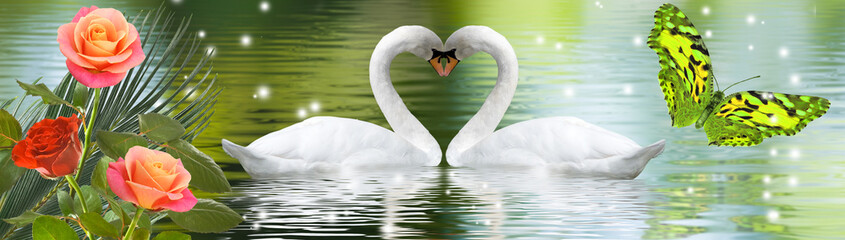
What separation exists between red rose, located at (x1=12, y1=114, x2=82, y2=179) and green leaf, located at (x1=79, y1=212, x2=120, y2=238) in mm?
90

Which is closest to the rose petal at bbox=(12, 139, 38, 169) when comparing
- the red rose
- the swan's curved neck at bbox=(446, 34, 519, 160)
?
the red rose

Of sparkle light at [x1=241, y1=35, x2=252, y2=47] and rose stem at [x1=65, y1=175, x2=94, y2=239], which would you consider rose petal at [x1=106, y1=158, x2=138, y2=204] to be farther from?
sparkle light at [x1=241, y1=35, x2=252, y2=47]

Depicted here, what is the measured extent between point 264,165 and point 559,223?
1775mm

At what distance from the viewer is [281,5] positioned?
20.6 m

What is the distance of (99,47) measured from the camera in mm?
1935

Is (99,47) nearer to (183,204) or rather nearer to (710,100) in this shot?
(183,204)

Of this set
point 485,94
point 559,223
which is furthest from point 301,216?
point 485,94

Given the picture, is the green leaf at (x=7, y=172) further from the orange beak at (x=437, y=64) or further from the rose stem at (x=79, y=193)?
the orange beak at (x=437, y=64)

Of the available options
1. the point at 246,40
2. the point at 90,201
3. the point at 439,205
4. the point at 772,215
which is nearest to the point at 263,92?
the point at 439,205

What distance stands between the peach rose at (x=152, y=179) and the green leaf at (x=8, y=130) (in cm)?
19

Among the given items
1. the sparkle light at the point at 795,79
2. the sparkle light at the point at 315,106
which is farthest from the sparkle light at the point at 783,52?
the sparkle light at the point at 315,106

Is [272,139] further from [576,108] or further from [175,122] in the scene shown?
[175,122]

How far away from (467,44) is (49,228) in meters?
4.54

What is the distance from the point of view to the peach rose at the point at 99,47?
1930mm
